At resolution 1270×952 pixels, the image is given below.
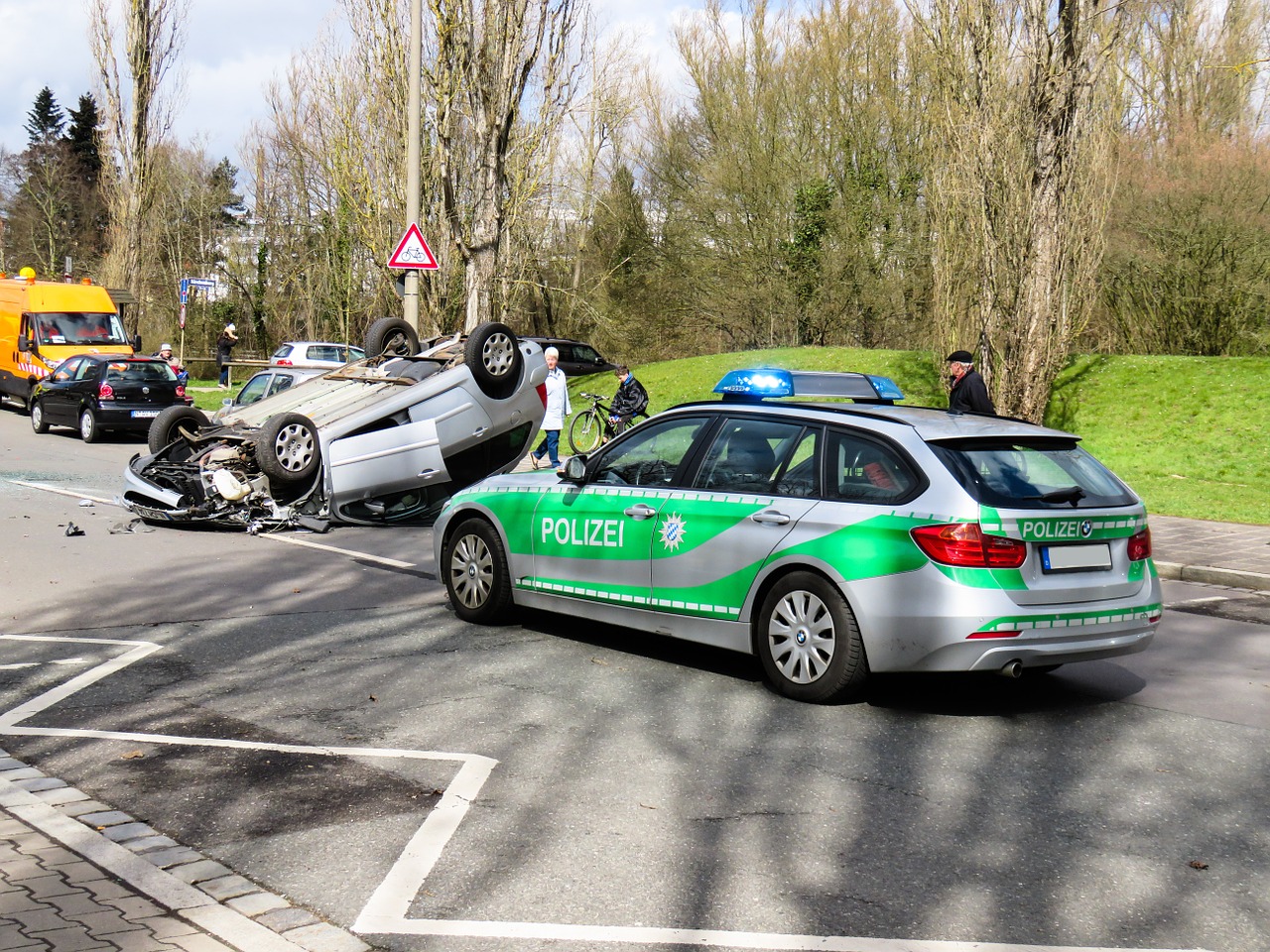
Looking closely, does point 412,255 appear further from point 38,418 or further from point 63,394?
point 38,418

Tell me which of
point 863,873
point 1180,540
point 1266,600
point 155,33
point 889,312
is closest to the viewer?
point 863,873

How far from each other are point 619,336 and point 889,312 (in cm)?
961

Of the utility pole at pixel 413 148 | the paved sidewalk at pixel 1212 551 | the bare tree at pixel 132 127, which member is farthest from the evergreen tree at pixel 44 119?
the paved sidewalk at pixel 1212 551

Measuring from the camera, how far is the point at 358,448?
13023mm

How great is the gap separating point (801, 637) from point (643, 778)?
5.03ft

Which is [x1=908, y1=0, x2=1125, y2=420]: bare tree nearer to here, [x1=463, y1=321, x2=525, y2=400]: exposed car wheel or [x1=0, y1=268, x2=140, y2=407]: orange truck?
[x1=463, y1=321, x2=525, y2=400]: exposed car wheel

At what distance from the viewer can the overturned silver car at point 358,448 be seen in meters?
13.0

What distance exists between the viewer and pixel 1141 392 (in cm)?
2241

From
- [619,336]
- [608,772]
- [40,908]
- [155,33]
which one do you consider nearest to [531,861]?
[608,772]

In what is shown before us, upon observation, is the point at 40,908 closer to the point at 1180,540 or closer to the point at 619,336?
the point at 1180,540

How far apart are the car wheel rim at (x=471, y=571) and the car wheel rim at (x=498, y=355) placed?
4.94 meters

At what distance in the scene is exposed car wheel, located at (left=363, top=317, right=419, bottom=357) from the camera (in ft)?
51.0

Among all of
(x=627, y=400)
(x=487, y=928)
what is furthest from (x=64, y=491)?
(x=487, y=928)

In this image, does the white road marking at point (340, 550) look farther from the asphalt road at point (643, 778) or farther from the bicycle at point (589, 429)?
the bicycle at point (589, 429)
